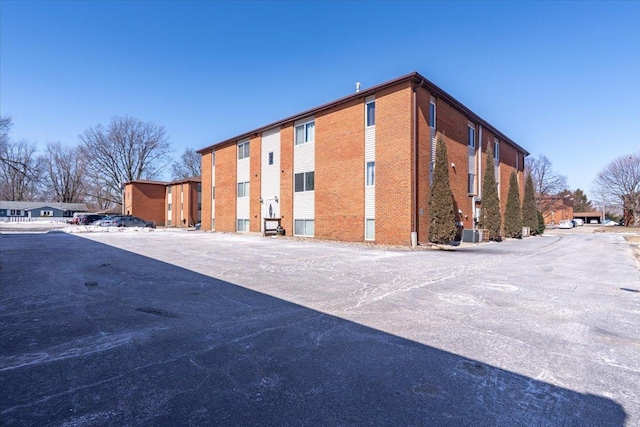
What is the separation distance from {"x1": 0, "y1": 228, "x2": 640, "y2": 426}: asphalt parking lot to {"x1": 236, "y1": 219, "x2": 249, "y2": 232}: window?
66.1 ft

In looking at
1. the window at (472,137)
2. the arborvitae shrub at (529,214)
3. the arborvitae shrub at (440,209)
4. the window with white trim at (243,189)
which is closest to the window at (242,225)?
the window with white trim at (243,189)

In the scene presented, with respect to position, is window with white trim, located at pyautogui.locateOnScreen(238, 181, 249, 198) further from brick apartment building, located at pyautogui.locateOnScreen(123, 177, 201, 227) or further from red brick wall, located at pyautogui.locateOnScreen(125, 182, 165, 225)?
red brick wall, located at pyautogui.locateOnScreen(125, 182, 165, 225)

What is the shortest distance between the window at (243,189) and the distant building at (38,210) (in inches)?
2418

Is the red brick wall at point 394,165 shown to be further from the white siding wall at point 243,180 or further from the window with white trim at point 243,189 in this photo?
the window with white trim at point 243,189

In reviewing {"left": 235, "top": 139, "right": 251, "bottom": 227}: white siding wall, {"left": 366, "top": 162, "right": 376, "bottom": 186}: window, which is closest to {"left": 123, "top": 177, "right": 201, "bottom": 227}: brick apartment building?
{"left": 235, "top": 139, "right": 251, "bottom": 227}: white siding wall

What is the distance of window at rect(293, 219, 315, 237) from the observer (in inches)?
859

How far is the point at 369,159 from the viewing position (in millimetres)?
18469

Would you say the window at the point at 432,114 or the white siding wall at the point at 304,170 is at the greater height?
the window at the point at 432,114

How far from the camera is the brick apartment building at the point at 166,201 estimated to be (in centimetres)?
4312

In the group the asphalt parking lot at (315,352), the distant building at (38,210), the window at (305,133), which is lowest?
the asphalt parking lot at (315,352)

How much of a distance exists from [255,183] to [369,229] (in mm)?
12062

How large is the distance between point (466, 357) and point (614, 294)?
5.54 meters

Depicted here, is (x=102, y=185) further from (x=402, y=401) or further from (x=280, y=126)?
(x=402, y=401)

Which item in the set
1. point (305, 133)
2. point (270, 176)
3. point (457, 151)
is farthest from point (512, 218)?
point (270, 176)
